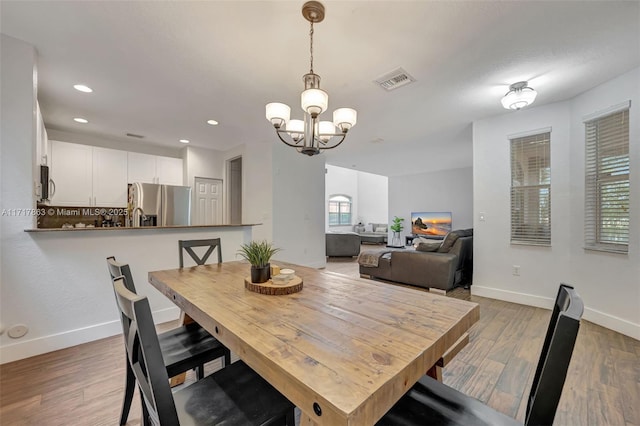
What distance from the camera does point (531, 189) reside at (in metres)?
3.37

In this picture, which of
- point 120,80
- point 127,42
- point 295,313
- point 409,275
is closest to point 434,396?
point 295,313

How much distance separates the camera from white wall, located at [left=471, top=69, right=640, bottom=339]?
8.30ft

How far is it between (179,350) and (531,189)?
13.6 feet

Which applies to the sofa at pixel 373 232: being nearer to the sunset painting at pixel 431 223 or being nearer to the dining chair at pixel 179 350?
the sunset painting at pixel 431 223

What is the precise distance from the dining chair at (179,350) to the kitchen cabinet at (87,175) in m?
3.81

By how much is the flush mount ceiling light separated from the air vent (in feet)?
3.48

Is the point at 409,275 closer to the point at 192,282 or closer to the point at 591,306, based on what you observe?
the point at 591,306

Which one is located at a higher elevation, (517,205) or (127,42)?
(127,42)

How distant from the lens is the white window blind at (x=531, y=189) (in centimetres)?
Result: 327

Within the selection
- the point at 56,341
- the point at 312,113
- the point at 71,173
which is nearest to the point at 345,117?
the point at 312,113

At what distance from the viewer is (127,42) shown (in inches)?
81.2

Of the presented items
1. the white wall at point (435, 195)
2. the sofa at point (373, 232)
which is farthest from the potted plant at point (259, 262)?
the sofa at point (373, 232)

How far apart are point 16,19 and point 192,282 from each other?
228cm

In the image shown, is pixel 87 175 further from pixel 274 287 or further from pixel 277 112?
pixel 274 287
